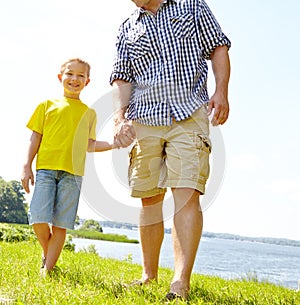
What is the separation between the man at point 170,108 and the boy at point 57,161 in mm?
484

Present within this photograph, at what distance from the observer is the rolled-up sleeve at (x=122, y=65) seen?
10.1 ft

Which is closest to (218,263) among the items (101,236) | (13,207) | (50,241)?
(101,236)

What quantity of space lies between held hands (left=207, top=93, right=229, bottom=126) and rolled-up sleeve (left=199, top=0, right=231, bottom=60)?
1.07ft

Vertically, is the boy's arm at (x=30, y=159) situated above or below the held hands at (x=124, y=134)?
below

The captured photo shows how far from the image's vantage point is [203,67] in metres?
2.88

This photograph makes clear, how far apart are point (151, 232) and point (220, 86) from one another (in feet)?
3.06

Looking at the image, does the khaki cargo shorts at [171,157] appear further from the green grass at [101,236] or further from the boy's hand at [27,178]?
the green grass at [101,236]

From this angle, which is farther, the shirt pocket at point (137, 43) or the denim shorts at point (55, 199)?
the denim shorts at point (55, 199)

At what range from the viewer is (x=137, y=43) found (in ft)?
9.72

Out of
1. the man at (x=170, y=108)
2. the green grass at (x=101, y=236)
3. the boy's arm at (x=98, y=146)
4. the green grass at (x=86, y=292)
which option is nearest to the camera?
the green grass at (x=86, y=292)

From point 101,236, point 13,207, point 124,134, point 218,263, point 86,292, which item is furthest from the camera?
point 13,207

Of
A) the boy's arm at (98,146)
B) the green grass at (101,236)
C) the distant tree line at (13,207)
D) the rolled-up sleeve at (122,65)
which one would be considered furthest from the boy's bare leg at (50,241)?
the distant tree line at (13,207)

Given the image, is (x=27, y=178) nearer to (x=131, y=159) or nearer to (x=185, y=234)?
(x=131, y=159)

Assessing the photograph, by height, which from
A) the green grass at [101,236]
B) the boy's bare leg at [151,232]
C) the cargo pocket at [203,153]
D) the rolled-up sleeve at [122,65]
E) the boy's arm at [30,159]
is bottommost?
the green grass at [101,236]
